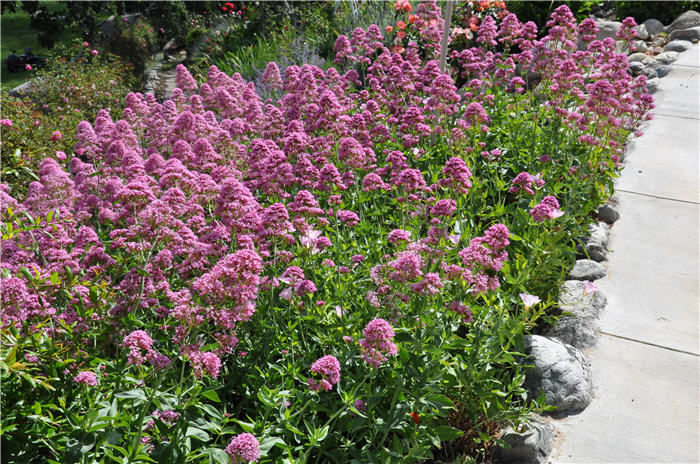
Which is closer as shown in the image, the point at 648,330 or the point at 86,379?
the point at 86,379

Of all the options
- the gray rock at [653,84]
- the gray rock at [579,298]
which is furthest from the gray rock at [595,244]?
the gray rock at [653,84]

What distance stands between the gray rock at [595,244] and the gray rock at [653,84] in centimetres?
485

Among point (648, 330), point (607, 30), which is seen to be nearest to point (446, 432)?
point (648, 330)

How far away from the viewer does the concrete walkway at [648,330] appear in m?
3.53

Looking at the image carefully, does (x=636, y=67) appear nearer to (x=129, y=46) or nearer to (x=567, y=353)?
(x=567, y=353)

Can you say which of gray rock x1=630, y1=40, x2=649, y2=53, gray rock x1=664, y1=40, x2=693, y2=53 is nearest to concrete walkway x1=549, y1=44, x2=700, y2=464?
gray rock x1=630, y1=40, x2=649, y2=53

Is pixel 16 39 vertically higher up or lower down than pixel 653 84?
lower down

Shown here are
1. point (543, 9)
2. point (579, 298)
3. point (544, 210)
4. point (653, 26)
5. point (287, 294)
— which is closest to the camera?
point (287, 294)

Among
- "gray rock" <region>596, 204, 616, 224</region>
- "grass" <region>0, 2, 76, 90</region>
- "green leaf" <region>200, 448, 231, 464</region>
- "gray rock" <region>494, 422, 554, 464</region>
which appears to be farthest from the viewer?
"grass" <region>0, 2, 76, 90</region>

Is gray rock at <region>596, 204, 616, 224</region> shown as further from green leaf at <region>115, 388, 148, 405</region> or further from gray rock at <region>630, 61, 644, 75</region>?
gray rock at <region>630, 61, 644, 75</region>

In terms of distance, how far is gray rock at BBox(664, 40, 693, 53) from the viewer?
36.8 ft

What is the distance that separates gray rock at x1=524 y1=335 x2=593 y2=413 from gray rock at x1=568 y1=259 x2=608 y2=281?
1.17 metres

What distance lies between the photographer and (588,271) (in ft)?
16.5

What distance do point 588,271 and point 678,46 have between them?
28.0 feet
